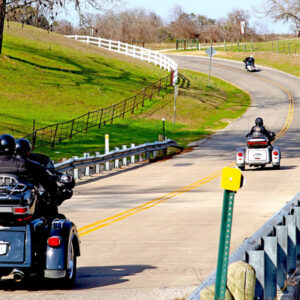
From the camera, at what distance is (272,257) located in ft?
22.5

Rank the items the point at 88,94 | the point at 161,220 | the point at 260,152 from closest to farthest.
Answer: the point at 161,220
the point at 260,152
the point at 88,94

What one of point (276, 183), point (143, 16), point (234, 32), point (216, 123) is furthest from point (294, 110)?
point (143, 16)

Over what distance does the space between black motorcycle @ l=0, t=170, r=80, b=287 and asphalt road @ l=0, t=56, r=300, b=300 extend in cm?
33

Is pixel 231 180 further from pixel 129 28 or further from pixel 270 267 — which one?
pixel 129 28

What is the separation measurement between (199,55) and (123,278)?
8750 cm

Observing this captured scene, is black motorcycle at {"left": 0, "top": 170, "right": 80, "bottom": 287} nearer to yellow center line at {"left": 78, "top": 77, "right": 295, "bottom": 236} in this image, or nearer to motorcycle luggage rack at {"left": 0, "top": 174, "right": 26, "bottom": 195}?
motorcycle luggage rack at {"left": 0, "top": 174, "right": 26, "bottom": 195}

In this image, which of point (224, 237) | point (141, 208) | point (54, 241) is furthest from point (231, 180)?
point (141, 208)

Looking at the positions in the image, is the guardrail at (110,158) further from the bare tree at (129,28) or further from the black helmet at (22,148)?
the bare tree at (129,28)

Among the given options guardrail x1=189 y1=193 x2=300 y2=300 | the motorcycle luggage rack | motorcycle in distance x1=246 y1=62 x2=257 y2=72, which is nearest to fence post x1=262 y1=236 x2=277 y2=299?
guardrail x1=189 y1=193 x2=300 y2=300

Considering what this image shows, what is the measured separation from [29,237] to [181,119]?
45.9m

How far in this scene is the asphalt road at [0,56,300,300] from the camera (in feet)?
29.5

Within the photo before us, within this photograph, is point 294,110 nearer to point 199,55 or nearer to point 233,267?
point 199,55

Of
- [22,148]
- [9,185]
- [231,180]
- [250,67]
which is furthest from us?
[250,67]

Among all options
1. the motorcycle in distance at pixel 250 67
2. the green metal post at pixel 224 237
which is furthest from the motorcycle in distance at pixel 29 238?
the motorcycle in distance at pixel 250 67
